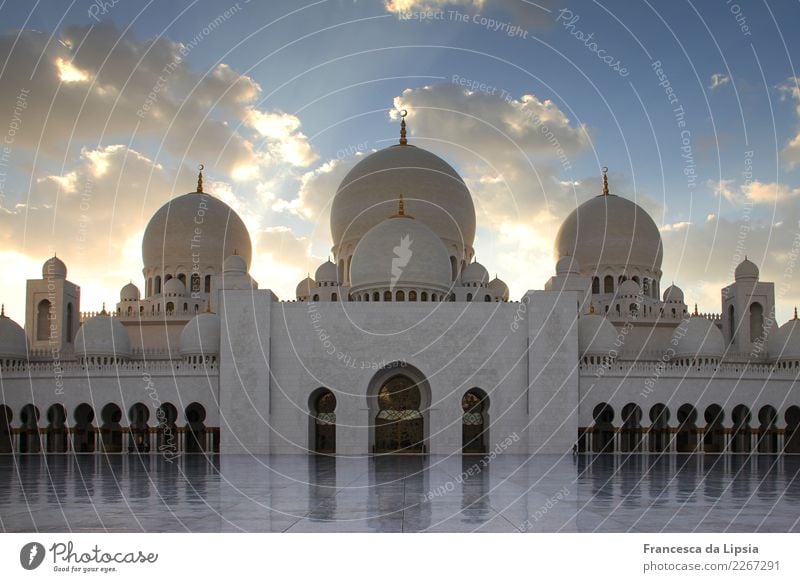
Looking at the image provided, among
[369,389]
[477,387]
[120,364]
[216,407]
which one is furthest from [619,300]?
[120,364]

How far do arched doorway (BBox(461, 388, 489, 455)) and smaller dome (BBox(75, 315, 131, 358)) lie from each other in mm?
10710

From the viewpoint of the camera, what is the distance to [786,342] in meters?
28.7

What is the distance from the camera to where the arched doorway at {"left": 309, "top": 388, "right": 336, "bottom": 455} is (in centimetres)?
2627

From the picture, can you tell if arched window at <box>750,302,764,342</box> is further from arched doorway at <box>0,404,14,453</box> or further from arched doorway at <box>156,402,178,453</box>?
arched doorway at <box>0,404,14,453</box>

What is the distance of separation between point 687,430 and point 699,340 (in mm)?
3030

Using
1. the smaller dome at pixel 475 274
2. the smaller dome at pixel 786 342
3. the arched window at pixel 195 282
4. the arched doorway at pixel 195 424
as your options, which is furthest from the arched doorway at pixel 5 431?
the smaller dome at pixel 786 342

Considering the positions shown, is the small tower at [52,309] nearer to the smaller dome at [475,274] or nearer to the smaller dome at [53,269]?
the smaller dome at [53,269]

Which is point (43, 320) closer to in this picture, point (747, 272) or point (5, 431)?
point (5, 431)

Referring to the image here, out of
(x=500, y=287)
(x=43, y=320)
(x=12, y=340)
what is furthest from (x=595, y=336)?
A: (x=43, y=320)

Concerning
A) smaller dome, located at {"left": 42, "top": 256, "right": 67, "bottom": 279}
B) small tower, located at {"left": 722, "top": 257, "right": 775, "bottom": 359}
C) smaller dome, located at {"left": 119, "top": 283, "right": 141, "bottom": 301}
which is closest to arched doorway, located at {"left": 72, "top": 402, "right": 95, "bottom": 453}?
smaller dome, located at {"left": 42, "top": 256, "right": 67, "bottom": 279}

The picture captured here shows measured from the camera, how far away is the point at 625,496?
11.8 meters

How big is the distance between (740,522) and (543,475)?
7106mm

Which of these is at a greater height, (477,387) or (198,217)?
(198,217)
